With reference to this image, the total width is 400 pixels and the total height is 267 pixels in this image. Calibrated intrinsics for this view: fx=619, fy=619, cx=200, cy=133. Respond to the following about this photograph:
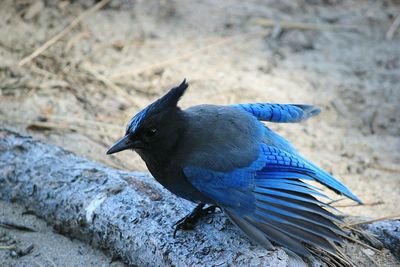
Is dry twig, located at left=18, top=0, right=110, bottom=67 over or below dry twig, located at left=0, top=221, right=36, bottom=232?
over

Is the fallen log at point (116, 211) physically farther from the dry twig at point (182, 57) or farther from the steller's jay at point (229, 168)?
the dry twig at point (182, 57)

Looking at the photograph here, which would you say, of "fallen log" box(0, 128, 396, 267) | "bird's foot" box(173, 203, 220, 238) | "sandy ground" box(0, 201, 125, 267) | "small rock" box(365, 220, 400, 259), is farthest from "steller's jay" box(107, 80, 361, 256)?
"sandy ground" box(0, 201, 125, 267)

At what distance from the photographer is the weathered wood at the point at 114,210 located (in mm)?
2660

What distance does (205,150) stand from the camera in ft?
9.38

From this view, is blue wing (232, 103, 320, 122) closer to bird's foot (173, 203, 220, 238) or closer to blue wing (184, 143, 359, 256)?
blue wing (184, 143, 359, 256)

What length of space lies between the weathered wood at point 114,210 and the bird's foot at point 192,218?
0.03 meters

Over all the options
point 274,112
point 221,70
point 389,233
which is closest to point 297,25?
point 221,70

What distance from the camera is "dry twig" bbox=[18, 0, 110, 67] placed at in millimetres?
4850

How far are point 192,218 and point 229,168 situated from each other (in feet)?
0.93

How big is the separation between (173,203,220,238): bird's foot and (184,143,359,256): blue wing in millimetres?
140

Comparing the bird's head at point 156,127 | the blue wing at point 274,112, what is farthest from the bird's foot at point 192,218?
the blue wing at point 274,112

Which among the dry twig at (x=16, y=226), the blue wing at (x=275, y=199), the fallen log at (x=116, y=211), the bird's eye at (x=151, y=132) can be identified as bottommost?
the dry twig at (x=16, y=226)

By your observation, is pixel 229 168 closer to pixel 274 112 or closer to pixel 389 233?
pixel 274 112

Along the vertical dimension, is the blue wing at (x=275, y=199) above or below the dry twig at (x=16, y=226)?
above
